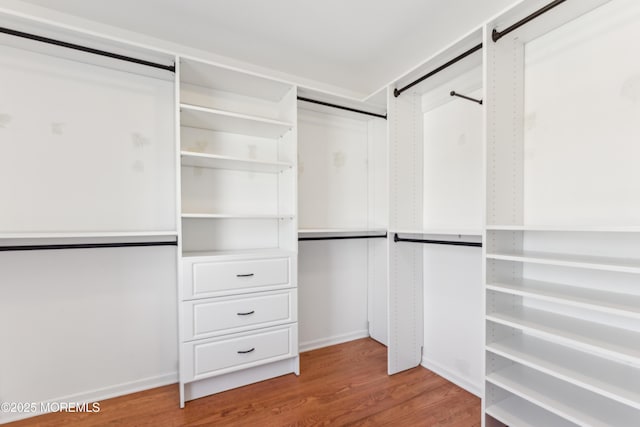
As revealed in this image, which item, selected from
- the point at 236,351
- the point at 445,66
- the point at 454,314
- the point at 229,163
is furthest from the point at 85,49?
the point at 454,314

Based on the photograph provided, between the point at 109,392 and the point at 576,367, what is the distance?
8.62 ft

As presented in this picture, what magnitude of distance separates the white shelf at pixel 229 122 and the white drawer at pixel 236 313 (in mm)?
1189

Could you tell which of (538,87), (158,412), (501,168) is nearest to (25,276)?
(158,412)

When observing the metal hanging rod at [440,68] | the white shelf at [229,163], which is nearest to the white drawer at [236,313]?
the white shelf at [229,163]

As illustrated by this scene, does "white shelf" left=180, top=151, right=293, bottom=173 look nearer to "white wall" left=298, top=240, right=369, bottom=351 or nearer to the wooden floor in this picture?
"white wall" left=298, top=240, right=369, bottom=351

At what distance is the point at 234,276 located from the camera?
1964 millimetres

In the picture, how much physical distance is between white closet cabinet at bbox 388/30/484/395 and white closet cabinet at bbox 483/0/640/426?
31 centimetres

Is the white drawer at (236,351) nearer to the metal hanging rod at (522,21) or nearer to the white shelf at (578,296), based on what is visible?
the white shelf at (578,296)

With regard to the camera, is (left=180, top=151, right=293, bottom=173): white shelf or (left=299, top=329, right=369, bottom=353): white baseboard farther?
(left=299, top=329, right=369, bottom=353): white baseboard

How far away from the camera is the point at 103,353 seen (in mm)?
1922

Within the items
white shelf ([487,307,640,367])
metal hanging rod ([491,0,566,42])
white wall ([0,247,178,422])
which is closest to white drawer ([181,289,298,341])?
white wall ([0,247,178,422])

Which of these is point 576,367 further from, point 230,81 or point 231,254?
point 230,81

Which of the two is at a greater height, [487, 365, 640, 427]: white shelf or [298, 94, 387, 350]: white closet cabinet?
[298, 94, 387, 350]: white closet cabinet

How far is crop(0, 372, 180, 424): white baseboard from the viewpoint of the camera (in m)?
1.72
